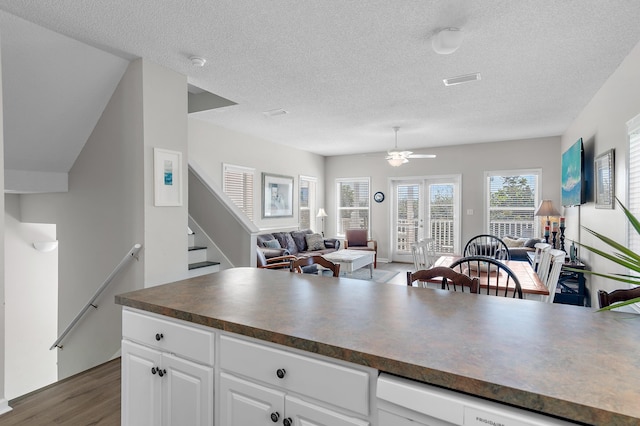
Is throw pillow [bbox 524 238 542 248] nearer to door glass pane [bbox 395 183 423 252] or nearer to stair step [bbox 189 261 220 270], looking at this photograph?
door glass pane [bbox 395 183 423 252]

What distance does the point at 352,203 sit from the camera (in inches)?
345

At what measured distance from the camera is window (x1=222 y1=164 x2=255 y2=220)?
19.4ft

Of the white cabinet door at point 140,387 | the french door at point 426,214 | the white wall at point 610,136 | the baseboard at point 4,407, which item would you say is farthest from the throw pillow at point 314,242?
the white cabinet door at point 140,387

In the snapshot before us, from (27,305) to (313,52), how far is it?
526cm

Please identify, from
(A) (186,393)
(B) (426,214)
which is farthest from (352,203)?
(A) (186,393)

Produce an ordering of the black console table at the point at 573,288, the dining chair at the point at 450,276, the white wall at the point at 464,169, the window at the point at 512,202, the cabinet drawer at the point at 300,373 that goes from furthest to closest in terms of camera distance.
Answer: the window at the point at 512,202, the white wall at the point at 464,169, the black console table at the point at 573,288, the dining chair at the point at 450,276, the cabinet drawer at the point at 300,373

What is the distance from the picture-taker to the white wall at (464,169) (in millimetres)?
6707

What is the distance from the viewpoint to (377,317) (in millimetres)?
1369

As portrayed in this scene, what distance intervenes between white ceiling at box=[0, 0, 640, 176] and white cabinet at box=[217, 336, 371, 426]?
7.20ft

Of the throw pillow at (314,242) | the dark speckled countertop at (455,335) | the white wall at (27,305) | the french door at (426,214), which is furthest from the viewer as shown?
the french door at (426,214)

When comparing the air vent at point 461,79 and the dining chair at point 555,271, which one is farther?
the air vent at point 461,79

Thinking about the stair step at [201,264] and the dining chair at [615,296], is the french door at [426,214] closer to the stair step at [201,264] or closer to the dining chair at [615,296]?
the stair step at [201,264]

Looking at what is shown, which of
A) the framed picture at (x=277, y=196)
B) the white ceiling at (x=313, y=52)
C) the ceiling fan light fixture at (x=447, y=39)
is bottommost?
the framed picture at (x=277, y=196)

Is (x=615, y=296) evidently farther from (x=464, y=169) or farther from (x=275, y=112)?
(x=464, y=169)
